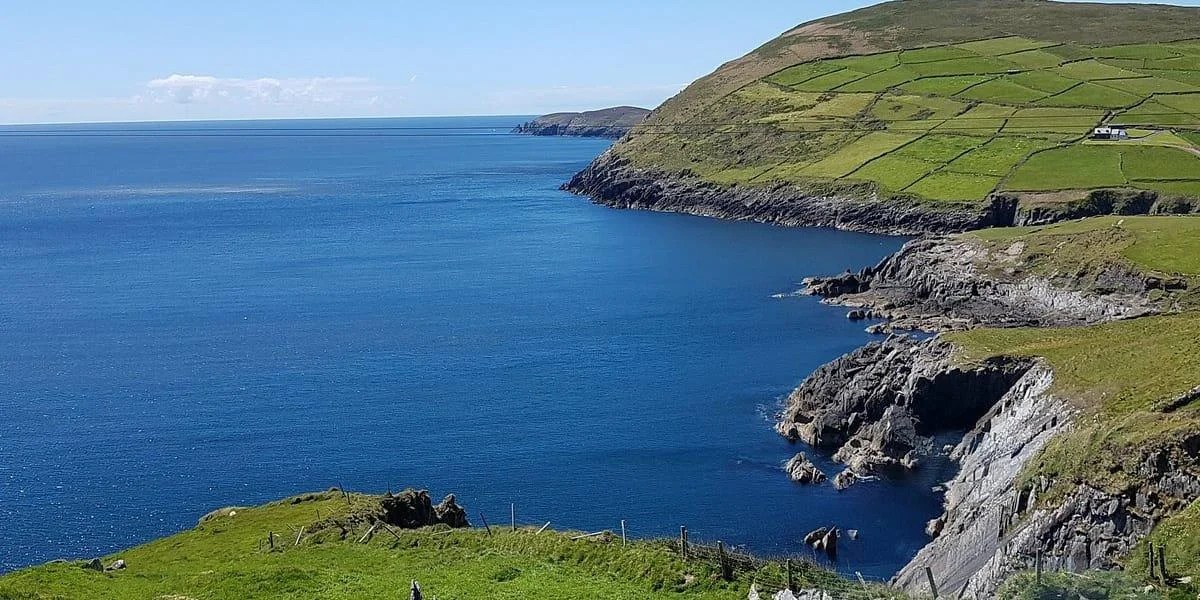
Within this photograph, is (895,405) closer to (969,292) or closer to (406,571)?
(969,292)

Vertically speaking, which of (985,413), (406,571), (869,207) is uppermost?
(869,207)

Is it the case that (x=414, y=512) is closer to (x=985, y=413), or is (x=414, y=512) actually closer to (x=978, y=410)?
(x=985, y=413)

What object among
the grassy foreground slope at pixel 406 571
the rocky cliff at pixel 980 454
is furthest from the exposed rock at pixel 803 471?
the grassy foreground slope at pixel 406 571

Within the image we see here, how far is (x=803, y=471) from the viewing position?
209ft

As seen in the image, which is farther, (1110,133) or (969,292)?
(1110,133)

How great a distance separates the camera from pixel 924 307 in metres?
103

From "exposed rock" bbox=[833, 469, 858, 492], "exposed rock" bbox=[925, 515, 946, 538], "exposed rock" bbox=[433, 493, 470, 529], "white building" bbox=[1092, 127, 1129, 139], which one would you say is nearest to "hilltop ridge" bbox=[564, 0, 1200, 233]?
"white building" bbox=[1092, 127, 1129, 139]

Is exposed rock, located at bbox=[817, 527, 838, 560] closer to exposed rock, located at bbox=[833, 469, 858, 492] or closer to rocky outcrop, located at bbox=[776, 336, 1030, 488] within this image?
exposed rock, located at bbox=[833, 469, 858, 492]

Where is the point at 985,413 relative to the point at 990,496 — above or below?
above

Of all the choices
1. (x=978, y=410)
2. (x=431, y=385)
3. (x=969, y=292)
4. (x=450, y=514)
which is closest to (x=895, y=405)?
(x=978, y=410)

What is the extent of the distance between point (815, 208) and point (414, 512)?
13066 cm

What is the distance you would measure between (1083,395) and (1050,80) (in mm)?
162257

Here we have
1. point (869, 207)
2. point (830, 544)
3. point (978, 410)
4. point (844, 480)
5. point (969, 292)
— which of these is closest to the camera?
point (830, 544)

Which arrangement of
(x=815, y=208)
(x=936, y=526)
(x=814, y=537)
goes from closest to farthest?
(x=814, y=537)
(x=936, y=526)
(x=815, y=208)
